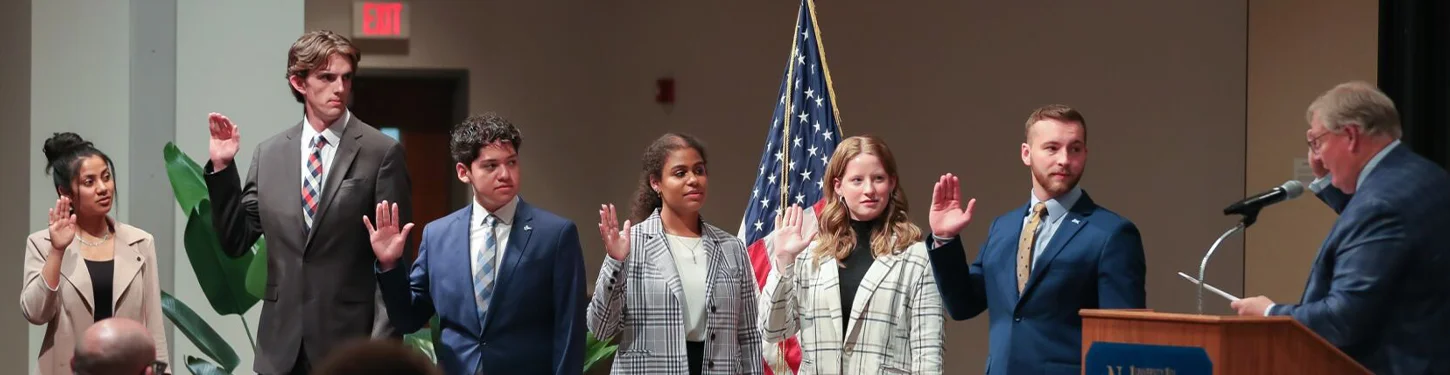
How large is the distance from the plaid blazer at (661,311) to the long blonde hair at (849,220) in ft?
0.94

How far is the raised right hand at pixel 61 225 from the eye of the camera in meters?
3.97

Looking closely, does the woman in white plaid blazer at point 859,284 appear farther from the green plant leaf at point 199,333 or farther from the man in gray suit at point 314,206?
the green plant leaf at point 199,333

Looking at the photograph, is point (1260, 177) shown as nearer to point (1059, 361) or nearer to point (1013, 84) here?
point (1013, 84)

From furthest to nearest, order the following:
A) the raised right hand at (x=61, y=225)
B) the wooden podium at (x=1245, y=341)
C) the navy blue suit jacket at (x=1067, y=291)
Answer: the raised right hand at (x=61, y=225) < the navy blue suit jacket at (x=1067, y=291) < the wooden podium at (x=1245, y=341)

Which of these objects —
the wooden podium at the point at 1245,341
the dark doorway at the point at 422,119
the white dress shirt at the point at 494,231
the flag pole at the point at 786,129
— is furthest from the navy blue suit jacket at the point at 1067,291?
the dark doorway at the point at 422,119

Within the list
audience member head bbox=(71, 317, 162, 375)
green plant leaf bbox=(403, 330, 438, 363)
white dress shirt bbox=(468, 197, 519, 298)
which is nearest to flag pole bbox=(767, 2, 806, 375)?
green plant leaf bbox=(403, 330, 438, 363)

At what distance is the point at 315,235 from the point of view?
3.63m

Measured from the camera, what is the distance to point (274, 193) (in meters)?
3.71

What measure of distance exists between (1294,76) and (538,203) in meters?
3.87

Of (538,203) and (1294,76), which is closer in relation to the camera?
(1294,76)

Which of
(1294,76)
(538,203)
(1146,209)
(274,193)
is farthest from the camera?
(538,203)

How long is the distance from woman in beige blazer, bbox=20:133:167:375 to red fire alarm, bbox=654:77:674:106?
366 centimetres

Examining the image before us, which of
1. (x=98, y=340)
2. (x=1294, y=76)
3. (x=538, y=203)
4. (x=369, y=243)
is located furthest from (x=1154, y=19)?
(x=98, y=340)

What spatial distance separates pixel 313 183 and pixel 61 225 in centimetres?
82
